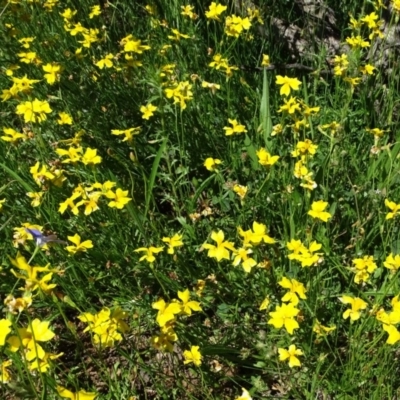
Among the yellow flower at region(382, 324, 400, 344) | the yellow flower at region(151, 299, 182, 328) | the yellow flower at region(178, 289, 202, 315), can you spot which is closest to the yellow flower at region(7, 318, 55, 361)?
the yellow flower at region(151, 299, 182, 328)

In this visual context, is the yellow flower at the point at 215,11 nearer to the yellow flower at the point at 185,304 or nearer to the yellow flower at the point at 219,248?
the yellow flower at the point at 219,248

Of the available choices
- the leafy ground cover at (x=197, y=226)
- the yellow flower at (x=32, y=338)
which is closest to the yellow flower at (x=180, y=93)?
the leafy ground cover at (x=197, y=226)

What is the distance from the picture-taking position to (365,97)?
8.96ft

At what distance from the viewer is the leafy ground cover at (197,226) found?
1.71 metres

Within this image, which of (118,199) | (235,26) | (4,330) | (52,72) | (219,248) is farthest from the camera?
(235,26)

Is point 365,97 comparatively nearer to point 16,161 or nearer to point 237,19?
point 237,19

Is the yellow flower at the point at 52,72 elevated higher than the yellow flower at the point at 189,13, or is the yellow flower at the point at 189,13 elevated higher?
the yellow flower at the point at 189,13

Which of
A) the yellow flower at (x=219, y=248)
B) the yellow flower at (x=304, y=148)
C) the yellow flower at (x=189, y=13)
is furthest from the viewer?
the yellow flower at (x=189, y=13)

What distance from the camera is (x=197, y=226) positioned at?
236 centimetres

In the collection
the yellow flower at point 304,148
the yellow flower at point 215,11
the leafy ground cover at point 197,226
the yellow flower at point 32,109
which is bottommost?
the leafy ground cover at point 197,226

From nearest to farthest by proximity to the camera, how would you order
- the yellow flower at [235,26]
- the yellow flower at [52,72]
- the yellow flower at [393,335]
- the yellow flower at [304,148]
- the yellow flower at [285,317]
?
the yellow flower at [393,335] < the yellow flower at [285,317] < the yellow flower at [304,148] < the yellow flower at [52,72] < the yellow flower at [235,26]

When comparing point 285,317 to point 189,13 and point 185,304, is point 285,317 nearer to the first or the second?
point 185,304

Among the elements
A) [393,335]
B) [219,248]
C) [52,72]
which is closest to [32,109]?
[52,72]

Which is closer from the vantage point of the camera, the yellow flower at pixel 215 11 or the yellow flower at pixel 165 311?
the yellow flower at pixel 165 311
